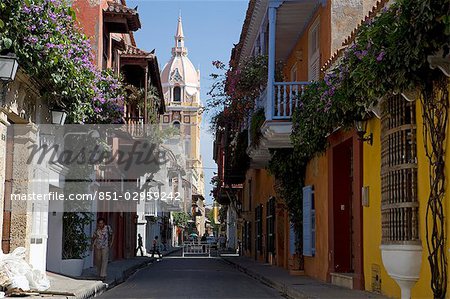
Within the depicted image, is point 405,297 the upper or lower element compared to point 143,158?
lower

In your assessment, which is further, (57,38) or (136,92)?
(136,92)

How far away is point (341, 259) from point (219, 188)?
37624 millimetres

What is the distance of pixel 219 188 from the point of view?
53.8m

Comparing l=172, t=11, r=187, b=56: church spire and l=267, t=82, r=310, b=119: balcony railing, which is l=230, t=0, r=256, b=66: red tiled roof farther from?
l=172, t=11, r=187, b=56: church spire

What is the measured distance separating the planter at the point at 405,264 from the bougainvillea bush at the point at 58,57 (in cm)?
533

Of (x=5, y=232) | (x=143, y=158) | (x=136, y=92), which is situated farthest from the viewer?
(x=143, y=158)

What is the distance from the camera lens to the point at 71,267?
61.1 ft

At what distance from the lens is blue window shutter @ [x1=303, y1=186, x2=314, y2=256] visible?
732 inches

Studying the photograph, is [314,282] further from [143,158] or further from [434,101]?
[143,158]

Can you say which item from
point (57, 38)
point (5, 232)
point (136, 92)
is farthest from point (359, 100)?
point (136, 92)

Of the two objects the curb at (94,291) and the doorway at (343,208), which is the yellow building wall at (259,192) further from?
the curb at (94,291)

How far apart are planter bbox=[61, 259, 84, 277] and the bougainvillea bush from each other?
12.4ft

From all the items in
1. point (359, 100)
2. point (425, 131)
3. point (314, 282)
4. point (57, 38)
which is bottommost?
point (314, 282)

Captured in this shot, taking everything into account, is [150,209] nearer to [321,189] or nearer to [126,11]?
[126,11]
